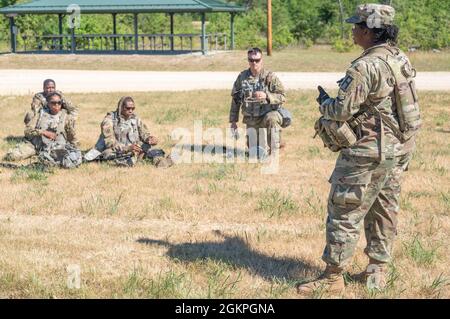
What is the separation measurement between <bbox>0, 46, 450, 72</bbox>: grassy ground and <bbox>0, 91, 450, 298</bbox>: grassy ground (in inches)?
682

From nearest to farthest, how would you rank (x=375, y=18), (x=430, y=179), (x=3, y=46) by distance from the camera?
(x=375, y=18) < (x=430, y=179) < (x=3, y=46)

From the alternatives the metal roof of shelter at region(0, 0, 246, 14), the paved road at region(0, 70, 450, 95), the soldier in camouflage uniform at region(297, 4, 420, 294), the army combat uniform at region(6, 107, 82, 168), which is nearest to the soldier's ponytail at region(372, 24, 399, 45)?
the soldier in camouflage uniform at region(297, 4, 420, 294)

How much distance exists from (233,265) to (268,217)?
1696 mm

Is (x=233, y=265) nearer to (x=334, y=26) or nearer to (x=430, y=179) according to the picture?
(x=430, y=179)

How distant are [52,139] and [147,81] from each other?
46.1ft

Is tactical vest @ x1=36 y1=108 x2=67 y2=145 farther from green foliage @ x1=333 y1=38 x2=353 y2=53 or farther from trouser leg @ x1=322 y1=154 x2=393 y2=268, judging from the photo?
green foliage @ x1=333 y1=38 x2=353 y2=53

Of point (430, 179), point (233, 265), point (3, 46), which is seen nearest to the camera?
point (233, 265)

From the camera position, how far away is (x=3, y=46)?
45062mm

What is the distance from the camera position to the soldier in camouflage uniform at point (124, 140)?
394 inches

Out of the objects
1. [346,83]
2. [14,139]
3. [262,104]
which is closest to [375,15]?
[346,83]

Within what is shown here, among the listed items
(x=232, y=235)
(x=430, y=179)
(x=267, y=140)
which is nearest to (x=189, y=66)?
(x=267, y=140)

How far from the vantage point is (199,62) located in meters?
31.7

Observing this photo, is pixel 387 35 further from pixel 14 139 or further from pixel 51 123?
pixel 14 139
